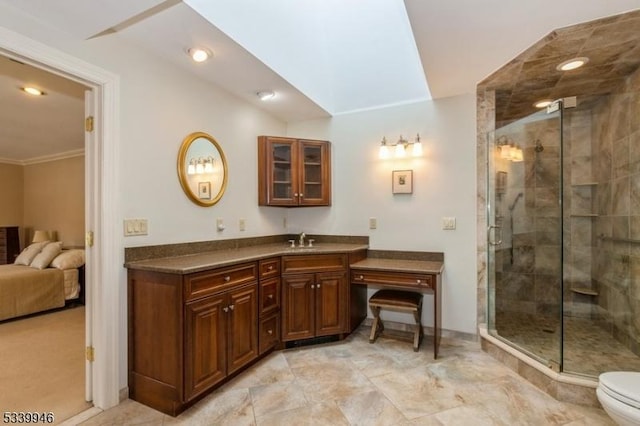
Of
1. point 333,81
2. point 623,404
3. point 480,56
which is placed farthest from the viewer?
point 333,81

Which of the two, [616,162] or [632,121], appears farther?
[616,162]

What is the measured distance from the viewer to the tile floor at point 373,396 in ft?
6.28

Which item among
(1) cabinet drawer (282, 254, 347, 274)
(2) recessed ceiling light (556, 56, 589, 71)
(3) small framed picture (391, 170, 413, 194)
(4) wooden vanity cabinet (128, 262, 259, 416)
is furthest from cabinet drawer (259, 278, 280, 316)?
Result: (2) recessed ceiling light (556, 56, 589, 71)

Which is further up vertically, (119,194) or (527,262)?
(119,194)

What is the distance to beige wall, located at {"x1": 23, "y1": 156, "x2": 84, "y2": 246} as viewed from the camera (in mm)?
5504

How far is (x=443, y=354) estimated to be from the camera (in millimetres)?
2801

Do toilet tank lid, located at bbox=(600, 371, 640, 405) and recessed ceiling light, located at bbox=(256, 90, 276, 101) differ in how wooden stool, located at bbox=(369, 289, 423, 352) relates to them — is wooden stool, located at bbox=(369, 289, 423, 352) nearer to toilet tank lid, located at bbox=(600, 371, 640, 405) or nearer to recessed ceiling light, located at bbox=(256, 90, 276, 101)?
toilet tank lid, located at bbox=(600, 371, 640, 405)

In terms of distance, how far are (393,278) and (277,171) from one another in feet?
5.51

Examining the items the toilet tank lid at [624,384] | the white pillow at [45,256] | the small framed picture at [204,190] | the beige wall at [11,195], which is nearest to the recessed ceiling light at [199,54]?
the small framed picture at [204,190]

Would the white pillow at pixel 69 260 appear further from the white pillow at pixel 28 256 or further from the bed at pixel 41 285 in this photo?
the white pillow at pixel 28 256

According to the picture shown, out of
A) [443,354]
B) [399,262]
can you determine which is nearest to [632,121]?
[399,262]

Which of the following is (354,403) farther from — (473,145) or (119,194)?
(473,145)

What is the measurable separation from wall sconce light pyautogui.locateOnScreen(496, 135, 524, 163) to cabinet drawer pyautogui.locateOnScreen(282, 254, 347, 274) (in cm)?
191

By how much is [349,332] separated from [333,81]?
2.63 m
